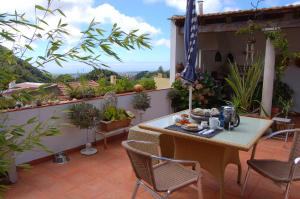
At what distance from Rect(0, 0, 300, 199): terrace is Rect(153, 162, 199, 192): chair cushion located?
298mm

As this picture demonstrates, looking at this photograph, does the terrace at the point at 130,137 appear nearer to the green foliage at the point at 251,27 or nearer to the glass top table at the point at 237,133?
the glass top table at the point at 237,133

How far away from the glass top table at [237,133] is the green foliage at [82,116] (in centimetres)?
131

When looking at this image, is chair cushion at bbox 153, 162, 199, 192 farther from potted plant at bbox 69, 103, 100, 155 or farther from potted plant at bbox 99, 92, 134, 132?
potted plant at bbox 99, 92, 134, 132

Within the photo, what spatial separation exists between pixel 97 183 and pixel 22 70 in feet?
7.22

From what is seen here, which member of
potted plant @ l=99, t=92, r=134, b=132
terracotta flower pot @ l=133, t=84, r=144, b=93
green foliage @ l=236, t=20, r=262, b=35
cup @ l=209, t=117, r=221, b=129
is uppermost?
green foliage @ l=236, t=20, r=262, b=35

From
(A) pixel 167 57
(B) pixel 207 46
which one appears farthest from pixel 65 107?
(B) pixel 207 46

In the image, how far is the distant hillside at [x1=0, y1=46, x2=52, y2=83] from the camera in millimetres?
1014

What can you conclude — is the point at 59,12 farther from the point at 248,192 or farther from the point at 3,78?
the point at 248,192

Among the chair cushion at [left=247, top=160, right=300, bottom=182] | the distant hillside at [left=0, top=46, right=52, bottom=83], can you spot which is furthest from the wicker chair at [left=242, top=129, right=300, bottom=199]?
the distant hillside at [left=0, top=46, right=52, bottom=83]

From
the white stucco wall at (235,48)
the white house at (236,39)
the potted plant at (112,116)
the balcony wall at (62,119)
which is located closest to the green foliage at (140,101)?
the balcony wall at (62,119)

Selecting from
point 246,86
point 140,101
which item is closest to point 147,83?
point 140,101

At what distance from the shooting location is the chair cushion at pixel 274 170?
2164 millimetres

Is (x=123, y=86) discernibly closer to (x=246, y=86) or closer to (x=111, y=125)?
(x=111, y=125)

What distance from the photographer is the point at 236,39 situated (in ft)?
26.3
